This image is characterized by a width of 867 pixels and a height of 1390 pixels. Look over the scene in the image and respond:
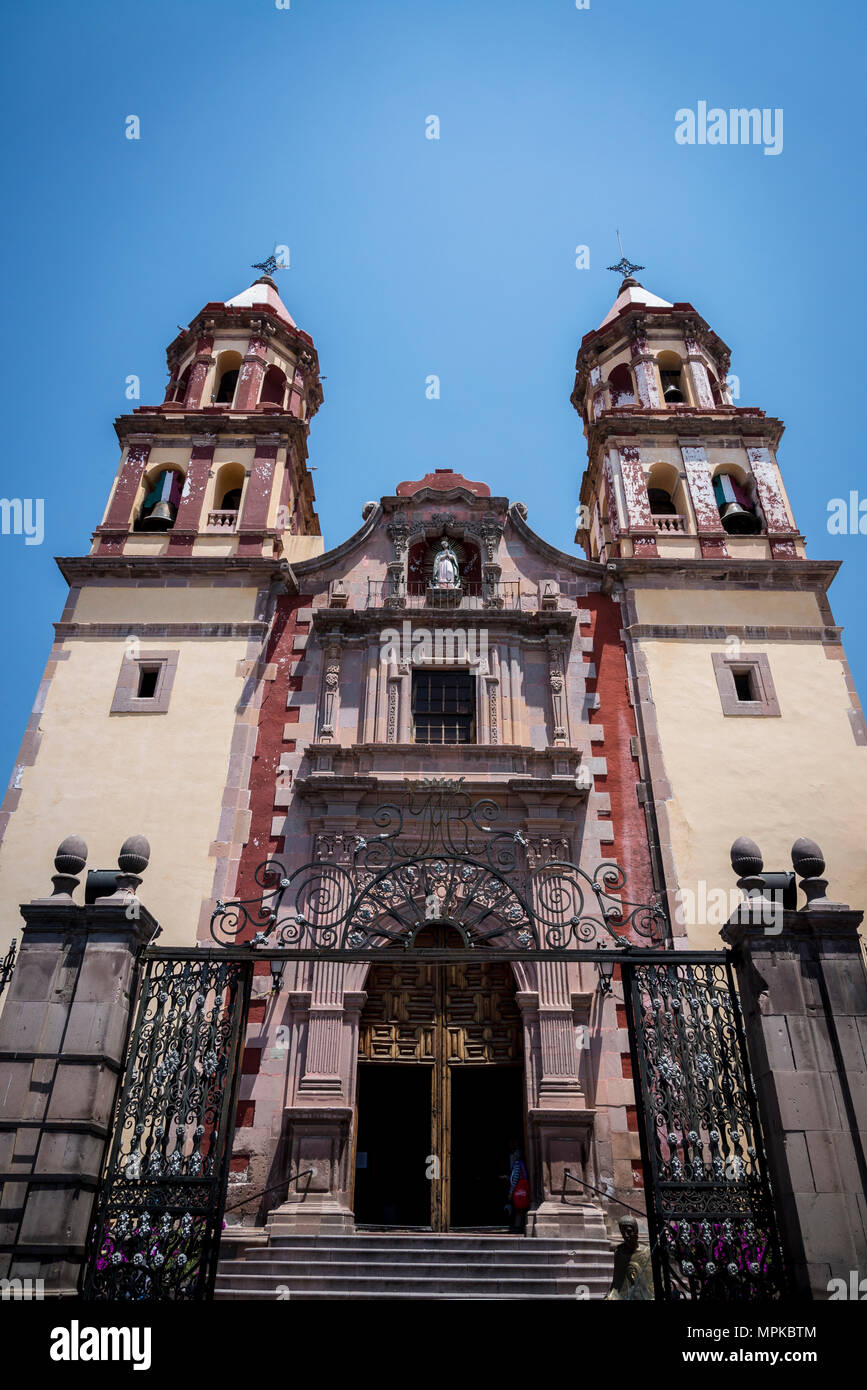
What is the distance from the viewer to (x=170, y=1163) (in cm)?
789

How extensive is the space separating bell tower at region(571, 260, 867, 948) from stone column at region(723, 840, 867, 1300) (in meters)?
5.41

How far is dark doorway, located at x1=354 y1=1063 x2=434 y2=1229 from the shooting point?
12844 mm

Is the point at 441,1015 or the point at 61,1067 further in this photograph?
the point at 441,1015

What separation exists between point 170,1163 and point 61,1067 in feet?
4.12

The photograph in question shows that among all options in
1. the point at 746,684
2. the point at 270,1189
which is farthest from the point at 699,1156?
the point at 746,684

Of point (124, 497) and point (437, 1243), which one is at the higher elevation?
point (124, 497)

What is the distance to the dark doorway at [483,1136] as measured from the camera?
42.1ft

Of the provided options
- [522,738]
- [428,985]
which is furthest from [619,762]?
[428,985]

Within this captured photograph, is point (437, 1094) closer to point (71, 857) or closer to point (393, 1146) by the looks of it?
point (393, 1146)

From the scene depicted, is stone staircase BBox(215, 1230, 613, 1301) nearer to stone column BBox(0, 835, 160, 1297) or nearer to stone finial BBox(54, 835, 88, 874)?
stone column BBox(0, 835, 160, 1297)

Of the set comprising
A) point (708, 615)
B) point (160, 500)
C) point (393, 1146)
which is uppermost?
point (160, 500)

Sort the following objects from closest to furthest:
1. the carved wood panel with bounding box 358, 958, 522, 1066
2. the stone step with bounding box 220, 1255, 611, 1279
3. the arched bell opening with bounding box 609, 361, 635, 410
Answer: the stone step with bounding box 220, 1255, 611, 1279 → the carved wood panel with bounding box 358, 958, 522, 1066 → the arched bell opening with bounding box 609, 361, 635, 410

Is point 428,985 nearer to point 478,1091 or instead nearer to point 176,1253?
point 478,1091

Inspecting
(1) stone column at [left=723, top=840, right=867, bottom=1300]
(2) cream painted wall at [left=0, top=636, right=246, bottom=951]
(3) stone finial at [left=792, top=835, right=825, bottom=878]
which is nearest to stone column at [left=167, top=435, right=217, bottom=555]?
(2) cream painted wall at [left=0, top=636, right=246, bottom=951]
